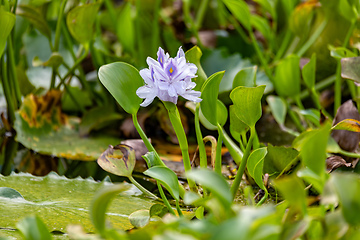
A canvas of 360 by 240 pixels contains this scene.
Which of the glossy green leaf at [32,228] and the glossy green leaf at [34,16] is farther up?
the glossy green leaf at [34,16]

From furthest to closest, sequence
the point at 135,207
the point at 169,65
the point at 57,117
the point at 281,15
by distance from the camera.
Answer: the point at 281,15 → the point at 57,117 → the point at 135,207 → the point at 169,65

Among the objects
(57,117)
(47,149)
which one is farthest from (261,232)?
(57,117)

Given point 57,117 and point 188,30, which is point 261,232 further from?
point 188,30

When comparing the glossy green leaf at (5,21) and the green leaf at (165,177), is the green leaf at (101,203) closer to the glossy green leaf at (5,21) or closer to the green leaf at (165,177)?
the green leaf at (165,177)

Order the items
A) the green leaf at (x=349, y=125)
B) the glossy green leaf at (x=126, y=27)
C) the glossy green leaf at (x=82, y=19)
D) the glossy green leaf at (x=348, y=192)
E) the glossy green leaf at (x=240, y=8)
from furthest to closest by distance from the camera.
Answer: the glossy green leaf at (x=126, y=27) < the glossy green leaf at (x=82, y=19) < the glossy green leaf at (x=240, y=8) < the green leaf at (x=349, y=125) < the glossy green leaf at (x=348, y=192)

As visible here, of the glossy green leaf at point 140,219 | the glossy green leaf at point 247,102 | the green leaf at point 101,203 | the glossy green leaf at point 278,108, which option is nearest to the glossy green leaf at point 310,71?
the glossy green leaf at point 278,108
